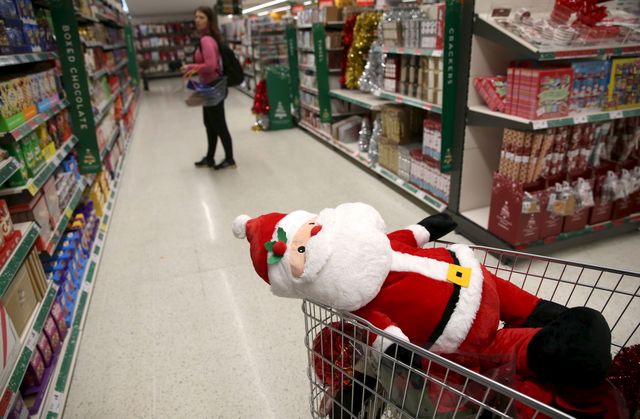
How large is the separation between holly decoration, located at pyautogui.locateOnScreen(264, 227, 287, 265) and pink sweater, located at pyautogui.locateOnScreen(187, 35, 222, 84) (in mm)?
3726

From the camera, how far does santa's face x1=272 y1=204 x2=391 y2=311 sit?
0.96 m

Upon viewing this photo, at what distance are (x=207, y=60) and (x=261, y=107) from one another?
2433mm

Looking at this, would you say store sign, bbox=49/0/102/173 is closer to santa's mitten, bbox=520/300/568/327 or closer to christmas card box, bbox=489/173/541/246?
christmas card box, bbox=489/173/541/246

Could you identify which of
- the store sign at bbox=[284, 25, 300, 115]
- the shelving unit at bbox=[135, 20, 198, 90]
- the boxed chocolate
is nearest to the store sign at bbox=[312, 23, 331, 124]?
the store sign at bbox=[284, 25, 300, 115]

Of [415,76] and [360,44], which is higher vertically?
[360,44]

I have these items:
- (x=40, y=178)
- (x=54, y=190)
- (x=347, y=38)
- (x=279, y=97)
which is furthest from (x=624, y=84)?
(x=279, y=97)

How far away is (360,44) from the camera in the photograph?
4500mm

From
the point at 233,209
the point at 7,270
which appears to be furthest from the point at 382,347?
the point at 233,209

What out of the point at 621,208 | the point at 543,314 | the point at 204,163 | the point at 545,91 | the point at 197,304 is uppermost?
the point at 545,91

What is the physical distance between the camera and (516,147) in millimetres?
2430

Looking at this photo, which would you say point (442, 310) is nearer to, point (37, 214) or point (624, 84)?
point (37, 214)

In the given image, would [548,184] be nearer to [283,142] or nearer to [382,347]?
[382,347]

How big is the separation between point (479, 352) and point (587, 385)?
0.25 metres

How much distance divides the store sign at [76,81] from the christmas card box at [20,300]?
62.3 inches
